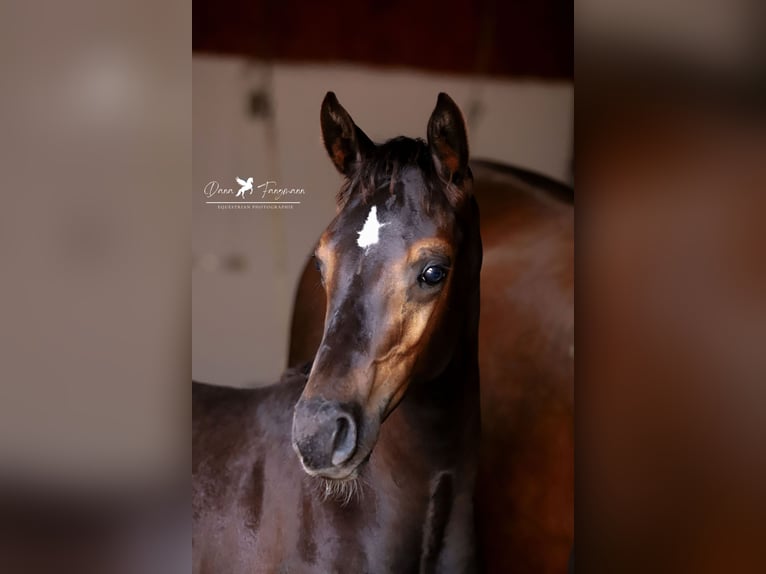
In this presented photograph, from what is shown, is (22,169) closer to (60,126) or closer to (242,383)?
(60,126)

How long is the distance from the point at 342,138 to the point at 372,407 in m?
0.54

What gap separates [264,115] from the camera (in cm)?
159

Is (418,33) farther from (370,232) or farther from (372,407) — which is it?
(372,407)

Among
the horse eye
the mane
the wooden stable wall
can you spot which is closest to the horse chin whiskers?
the horse eye

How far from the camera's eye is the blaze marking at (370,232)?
4.34 ft

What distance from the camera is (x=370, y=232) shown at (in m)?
1.33

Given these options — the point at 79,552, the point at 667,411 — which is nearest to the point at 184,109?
the point at 79,552

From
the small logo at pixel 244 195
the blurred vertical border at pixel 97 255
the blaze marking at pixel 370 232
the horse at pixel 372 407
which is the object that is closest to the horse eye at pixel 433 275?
the horse at pixel 372 407

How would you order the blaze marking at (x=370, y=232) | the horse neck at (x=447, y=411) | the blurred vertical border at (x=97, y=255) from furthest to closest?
the blurred vertical border at (x=97, y=255)
the horse neck at (x=447, y=411)
the blaze marking at (x=370, y=232)

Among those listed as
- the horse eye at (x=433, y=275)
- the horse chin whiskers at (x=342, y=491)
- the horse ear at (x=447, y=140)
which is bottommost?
the horse chin whiskers at (x=342, y=491)

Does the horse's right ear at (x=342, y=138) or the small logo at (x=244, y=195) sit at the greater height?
the horse's right ear at (x=342, y=138)

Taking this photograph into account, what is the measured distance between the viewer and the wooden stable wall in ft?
5.25

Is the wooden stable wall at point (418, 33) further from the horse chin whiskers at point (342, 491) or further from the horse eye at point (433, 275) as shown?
the horse chin whiskers at point (342, 491)

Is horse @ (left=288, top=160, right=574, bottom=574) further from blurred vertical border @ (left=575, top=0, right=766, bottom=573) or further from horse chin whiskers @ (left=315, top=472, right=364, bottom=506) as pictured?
horse chin whiskers @ (left=315, top=472, right=364, bottom=506)
